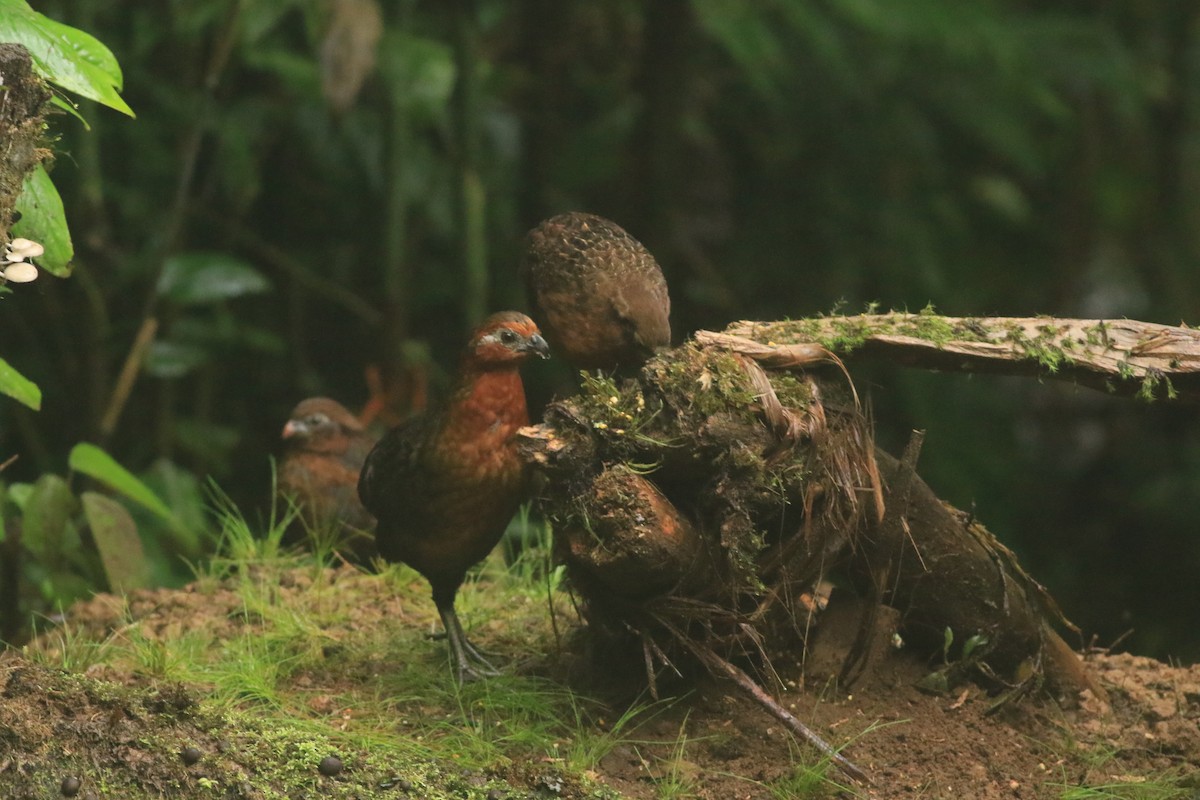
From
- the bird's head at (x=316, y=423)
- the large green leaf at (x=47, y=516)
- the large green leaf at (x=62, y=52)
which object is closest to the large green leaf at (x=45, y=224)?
the large green leaf at (x=62, y=52)

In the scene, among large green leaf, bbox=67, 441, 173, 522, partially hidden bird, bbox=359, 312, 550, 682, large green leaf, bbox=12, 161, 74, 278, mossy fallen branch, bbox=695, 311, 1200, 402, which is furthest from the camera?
large green leaf, bbox=67, 441, 173, 522

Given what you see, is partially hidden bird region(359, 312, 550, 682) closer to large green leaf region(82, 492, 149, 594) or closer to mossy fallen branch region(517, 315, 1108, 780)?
mossy fallen branch region(517, 315, 1108, 780)

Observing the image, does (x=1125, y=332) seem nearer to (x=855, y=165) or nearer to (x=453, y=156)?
(x=453, y=156)

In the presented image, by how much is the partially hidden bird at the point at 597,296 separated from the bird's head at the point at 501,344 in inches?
32.5

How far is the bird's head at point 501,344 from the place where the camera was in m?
3.74

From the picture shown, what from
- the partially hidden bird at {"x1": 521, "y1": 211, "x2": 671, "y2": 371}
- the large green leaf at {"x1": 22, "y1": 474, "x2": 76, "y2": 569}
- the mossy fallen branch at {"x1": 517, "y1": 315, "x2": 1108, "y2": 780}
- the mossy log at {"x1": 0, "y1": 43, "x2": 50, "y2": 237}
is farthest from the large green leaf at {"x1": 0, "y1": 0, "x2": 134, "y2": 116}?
the partially hidden bird at {"x1": 521, "y1": 211, "x2": 671, "y2": 371}

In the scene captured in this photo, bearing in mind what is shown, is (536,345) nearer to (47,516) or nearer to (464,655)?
(464,655)

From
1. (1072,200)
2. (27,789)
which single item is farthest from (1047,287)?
(27,789)

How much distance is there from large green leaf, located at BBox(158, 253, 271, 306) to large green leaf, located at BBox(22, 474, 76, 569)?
1650mm

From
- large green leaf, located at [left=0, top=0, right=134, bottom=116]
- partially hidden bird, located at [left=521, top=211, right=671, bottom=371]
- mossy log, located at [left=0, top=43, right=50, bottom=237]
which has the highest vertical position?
large green leaf, located at [left=0, top=0, right=134, bottom=116]

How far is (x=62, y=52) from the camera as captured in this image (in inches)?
109

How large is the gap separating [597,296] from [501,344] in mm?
900

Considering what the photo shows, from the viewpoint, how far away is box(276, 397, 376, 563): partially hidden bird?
16.6 feet

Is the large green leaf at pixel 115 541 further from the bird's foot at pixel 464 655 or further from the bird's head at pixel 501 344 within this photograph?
the bird's head at pixel 501 344
